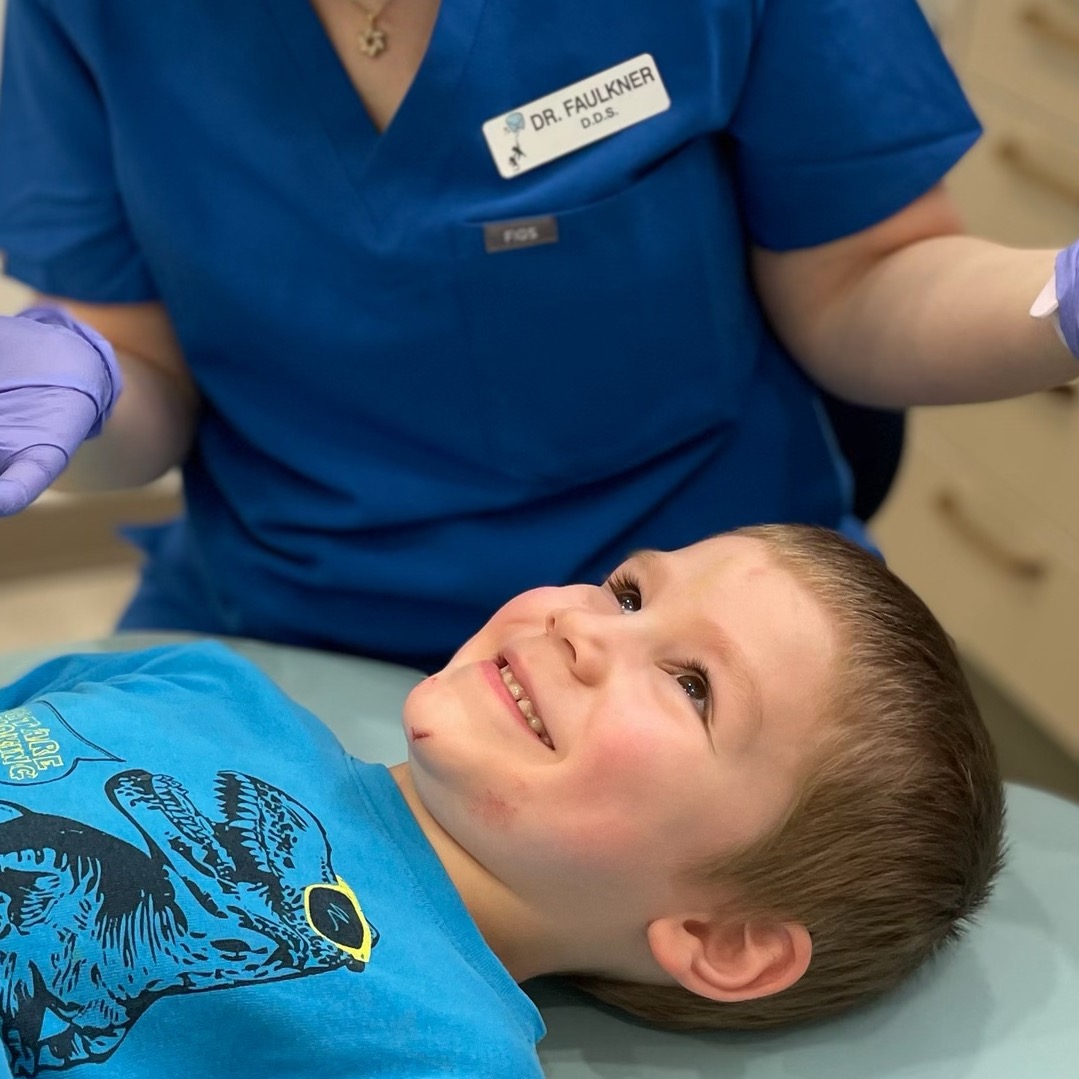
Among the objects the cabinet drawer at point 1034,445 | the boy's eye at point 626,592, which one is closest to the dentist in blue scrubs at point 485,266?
the boy's eye at point 626,592

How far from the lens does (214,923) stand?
2.54 ft

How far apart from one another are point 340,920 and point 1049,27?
4.62ft

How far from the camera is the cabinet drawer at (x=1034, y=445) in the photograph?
1743 mm

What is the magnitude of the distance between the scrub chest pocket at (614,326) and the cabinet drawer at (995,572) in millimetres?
897

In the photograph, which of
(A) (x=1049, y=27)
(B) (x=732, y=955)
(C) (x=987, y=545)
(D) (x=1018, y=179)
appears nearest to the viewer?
(B) (x=732, y=955)

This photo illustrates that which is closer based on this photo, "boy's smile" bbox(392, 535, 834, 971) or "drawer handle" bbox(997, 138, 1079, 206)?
"boy's smile" bbox(392, 535, 834, 971)

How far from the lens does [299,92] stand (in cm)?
100

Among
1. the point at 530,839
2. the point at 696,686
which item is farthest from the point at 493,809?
the point at 696,686

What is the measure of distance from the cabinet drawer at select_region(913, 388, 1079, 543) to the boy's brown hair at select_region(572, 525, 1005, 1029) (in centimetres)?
94

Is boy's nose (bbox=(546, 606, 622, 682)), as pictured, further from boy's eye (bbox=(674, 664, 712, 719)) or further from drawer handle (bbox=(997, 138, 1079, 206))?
drawer handle (bbox=(997, 138, 1079, 206))

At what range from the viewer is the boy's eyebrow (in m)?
0.84

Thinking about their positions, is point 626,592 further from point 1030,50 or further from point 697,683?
point 1030,50

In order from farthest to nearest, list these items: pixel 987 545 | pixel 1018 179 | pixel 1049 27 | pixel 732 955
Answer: pixel 987 545 → pixel 1018 179 → pixel 1049 27 → pixel 732 955

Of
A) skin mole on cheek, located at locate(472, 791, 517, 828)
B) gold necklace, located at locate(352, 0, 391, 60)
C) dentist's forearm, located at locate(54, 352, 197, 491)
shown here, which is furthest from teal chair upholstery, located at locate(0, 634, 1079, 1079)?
gold necklace, located at locate(352, 0, 391, 60)
